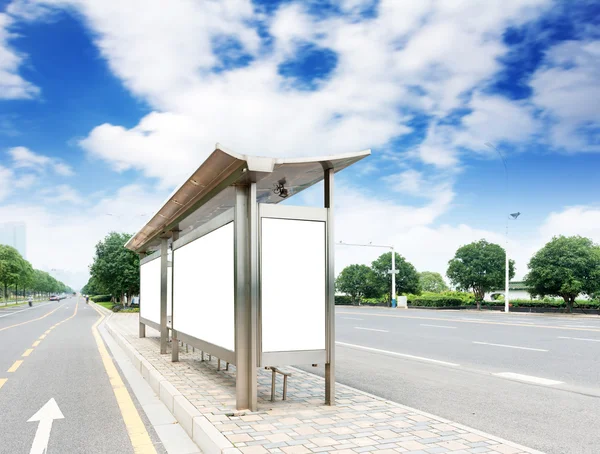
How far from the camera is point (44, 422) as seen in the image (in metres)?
6.26

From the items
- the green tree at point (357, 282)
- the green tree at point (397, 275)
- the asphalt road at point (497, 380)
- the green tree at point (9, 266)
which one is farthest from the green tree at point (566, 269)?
the green tree at point (9, 266)

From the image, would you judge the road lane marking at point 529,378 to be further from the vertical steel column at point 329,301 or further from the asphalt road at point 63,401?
the asphalt road at point 63,401

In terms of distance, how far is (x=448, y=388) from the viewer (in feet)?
27.4

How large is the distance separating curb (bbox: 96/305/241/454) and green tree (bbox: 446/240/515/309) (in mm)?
43866

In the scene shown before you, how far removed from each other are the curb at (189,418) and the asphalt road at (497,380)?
287cm

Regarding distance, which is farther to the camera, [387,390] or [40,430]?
[387,390]

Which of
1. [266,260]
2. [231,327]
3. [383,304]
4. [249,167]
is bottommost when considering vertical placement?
[383,304]

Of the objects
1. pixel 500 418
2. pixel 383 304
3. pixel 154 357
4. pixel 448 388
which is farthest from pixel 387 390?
pixel 383 304

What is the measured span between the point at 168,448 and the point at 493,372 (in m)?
6.95

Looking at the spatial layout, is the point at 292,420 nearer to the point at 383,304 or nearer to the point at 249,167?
the point at 249,167

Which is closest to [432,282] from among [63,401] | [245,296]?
[63,401]

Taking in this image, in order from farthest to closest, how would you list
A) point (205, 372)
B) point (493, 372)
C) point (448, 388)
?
point (493, 372) → point (205, 372) → point (448, 388)

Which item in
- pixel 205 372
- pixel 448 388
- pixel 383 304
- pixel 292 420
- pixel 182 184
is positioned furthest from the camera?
pixel 383 304

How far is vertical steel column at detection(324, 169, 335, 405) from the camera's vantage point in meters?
6.46
